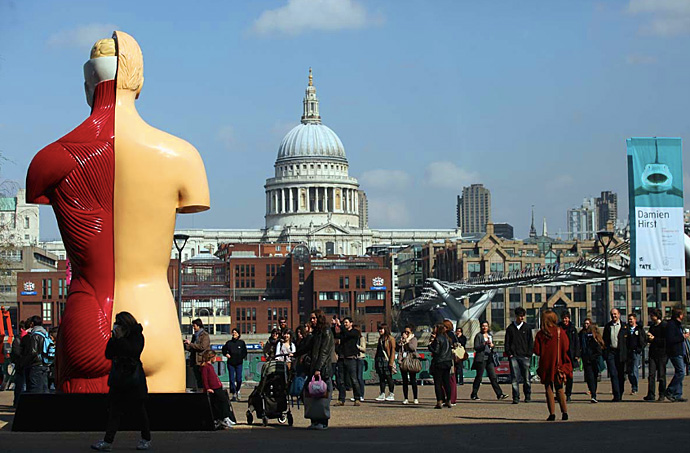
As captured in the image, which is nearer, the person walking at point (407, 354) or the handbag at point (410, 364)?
the handbag at point (410, 364)

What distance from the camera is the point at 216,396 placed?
1814cm

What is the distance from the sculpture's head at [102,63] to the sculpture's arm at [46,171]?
1427 millimetres

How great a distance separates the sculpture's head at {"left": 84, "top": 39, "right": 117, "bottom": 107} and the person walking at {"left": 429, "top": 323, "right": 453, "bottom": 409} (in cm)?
753

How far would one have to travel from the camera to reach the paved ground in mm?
15492

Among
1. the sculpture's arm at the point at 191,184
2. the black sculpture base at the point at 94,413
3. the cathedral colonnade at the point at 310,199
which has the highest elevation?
the cathedral colonnade at the point at 310,199

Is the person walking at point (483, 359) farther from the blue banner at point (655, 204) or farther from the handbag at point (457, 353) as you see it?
the blue banner at point (655, 204)

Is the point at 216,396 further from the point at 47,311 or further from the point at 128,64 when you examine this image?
the point at 47,311

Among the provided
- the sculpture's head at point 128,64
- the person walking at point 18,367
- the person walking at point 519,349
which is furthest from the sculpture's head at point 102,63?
the person walking at point 519,349

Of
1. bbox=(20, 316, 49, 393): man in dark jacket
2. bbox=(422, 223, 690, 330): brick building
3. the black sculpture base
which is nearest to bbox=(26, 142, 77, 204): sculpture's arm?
the black sculpture base

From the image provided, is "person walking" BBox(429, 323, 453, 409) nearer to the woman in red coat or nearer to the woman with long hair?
the woman with long hair

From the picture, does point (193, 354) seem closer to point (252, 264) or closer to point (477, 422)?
point (477, 422)

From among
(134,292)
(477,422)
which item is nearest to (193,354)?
(134,292)

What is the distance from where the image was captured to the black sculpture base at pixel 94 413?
55.5 ft

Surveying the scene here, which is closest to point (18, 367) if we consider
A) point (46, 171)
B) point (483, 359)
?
point (46, 171)
